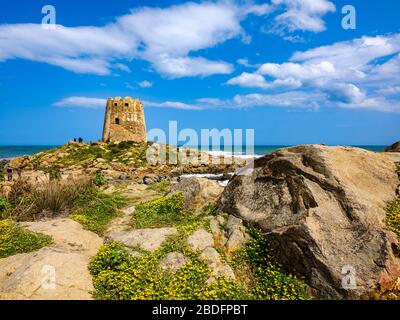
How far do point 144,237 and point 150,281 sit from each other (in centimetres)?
197

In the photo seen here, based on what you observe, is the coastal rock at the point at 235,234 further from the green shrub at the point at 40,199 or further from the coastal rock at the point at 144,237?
the green shrub at the point at 40,199

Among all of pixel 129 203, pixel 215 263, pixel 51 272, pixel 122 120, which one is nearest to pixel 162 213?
pixel 129 203

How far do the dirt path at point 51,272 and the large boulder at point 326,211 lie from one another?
4362mm

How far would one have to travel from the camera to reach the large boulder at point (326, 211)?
657cm

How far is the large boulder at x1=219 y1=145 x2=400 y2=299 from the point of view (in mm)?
6566

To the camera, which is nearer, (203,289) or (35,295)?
(35,295)

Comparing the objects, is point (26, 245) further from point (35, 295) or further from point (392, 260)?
point (392, 260)

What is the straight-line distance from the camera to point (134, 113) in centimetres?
5469

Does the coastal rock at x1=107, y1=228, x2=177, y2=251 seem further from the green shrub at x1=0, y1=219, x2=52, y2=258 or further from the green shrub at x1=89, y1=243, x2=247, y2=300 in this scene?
the green shrub at x1=0, y1=219, x2=52, y2=258

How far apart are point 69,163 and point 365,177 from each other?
131 feet

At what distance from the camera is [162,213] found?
1118cm

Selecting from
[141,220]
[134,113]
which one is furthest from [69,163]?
[141,220]

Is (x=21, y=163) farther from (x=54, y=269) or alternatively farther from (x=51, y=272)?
(x=51, y=272)

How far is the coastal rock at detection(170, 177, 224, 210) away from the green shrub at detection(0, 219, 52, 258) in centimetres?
472
